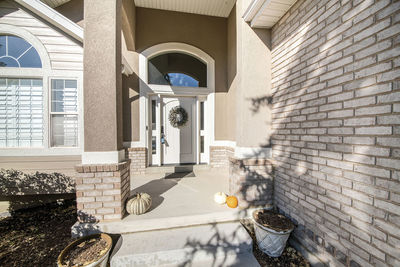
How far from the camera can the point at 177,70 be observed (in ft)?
14.5

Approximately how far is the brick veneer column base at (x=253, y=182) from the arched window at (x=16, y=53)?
4.36m

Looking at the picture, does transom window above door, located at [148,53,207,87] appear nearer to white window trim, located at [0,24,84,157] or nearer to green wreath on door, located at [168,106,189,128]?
green wreath on door, located at [168,106,189,128]

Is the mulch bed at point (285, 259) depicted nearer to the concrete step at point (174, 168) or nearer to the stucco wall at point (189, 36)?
the concrete step at point (174, 168)

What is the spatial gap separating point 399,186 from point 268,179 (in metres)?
1.41

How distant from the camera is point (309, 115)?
1.81 meters

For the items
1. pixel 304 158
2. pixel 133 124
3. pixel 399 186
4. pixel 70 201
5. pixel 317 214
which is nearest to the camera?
pixel 399 186

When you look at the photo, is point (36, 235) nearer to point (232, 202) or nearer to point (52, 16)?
point (232, 202)

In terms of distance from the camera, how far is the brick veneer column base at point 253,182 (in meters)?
2.35

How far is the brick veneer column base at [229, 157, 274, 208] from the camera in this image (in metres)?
2.35

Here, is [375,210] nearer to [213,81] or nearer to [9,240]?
[213,81]

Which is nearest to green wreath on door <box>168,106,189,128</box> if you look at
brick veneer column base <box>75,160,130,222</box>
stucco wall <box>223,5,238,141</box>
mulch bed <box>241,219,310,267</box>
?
stucco wall <box>223,5,238,141</box>

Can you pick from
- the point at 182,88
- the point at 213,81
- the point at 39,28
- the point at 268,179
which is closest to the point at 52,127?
the point at 39,28

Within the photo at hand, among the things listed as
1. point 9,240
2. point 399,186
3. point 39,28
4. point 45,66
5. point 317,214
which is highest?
point 39,28

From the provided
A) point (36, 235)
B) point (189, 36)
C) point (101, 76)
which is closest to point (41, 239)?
point (36, 235)
